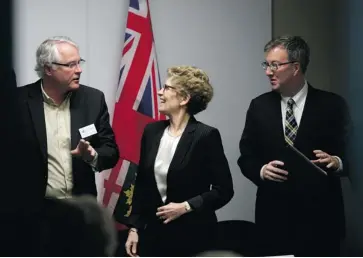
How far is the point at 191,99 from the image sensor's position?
2.05 metres

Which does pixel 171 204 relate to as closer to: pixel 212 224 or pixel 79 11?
pixel 212 224

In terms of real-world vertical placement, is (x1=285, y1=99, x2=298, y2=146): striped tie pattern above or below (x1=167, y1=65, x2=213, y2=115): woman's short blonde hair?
below

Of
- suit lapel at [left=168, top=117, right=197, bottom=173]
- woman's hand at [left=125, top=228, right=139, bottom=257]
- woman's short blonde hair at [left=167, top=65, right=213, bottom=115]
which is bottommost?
woman's hand at [left=125, top=228, right=139, bottom=257]

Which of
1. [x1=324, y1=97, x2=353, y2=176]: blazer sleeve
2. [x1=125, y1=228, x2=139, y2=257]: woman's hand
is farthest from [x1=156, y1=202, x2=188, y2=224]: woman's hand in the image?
[x1=324, y1=97, x2=353, y2=176]: blazer sleeve

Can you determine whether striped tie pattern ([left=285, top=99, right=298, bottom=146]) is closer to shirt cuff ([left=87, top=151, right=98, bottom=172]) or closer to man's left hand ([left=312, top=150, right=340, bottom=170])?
man's left hand ([left=312, top=150, right=340, bottom=170])

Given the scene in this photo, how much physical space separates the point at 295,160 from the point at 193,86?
50 centimetres

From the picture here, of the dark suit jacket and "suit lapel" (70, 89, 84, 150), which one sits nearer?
the dark suit jacket

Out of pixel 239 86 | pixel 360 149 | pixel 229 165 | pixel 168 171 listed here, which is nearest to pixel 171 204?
pixel 168 171

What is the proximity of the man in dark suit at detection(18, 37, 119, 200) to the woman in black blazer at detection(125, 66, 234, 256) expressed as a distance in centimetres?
20

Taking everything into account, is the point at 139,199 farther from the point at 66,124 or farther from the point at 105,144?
the point at 66,124

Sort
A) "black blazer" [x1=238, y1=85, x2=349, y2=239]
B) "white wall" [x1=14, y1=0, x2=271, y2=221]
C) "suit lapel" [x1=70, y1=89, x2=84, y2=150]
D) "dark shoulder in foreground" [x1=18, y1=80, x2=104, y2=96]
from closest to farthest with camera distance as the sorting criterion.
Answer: "dark shoulder in foreground" [x1=18, y1=80, x2=104, y2=96], "suit lapel" [x1=70, y1=89, x2=84, y2=150], "black blazer" [x1=238, y1=85, x2=349, y2=239], "white wall" [x1=14, y1=0, x2=271, y2=221]

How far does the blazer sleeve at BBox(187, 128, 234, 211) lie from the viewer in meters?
2.00

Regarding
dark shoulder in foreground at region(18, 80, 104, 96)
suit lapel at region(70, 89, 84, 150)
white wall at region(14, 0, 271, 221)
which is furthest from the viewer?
white wall at region(14, 0, 271, 221)

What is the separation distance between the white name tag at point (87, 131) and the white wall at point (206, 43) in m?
0.24
